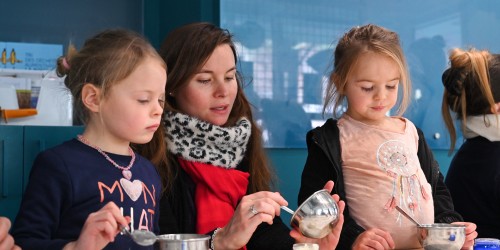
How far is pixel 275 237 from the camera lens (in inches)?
68.9

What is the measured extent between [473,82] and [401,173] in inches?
26.2

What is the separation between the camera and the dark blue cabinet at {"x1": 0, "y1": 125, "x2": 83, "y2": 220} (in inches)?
101

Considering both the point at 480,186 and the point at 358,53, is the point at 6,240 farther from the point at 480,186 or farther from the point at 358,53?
the point at 480,186

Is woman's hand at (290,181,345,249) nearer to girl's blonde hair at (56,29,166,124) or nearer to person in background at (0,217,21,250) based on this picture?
girl's blonde hair at (56,29,166,124)

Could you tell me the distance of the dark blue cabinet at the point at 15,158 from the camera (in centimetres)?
256

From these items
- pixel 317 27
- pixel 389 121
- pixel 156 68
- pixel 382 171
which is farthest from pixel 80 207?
pixel 317 27

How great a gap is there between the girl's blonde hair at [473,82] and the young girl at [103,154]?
3.97 feet

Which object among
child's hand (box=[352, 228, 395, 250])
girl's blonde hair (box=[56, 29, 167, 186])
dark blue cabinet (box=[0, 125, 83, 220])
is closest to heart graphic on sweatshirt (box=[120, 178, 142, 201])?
girl's blonde hair (box=[56, 29, 167, 186])

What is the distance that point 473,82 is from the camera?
2348 millimetres

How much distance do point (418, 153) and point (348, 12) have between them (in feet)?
4.71

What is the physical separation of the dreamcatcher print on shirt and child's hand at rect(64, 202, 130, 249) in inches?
33.5

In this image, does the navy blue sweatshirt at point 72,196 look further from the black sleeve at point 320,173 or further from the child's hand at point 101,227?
the black sleeve at point 320,173

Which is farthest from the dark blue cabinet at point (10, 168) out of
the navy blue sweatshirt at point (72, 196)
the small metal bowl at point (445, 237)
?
the small metal bowl at point (445, 237)

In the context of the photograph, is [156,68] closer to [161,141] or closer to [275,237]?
[161,141]
